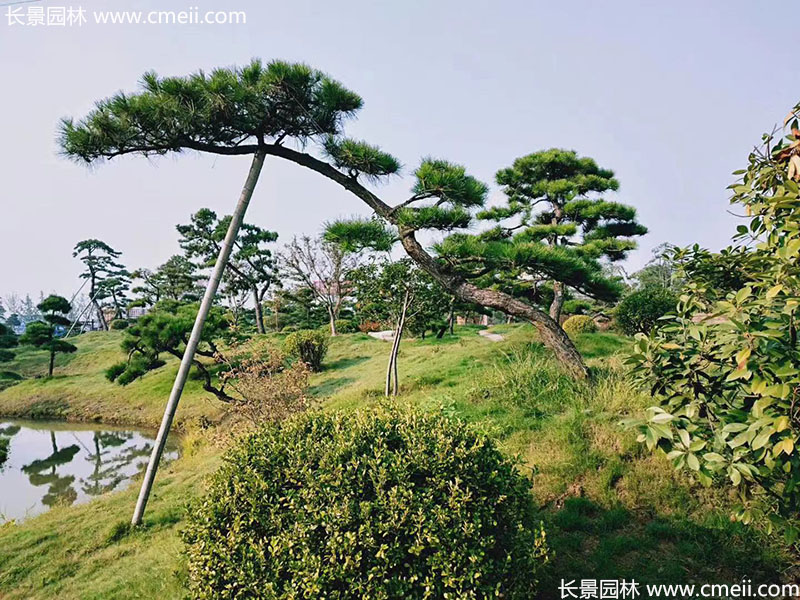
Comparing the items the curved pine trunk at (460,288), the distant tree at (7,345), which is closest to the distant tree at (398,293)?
the curved pine trunk at (460,288)

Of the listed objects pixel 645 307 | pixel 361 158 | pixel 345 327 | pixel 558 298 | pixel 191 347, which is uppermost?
pixel 361 158

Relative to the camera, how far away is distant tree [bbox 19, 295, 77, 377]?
49.2 feet

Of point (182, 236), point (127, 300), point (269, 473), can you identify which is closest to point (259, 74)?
point (269, 473)

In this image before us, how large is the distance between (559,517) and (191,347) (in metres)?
3.16

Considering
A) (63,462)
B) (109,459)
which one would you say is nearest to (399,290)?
(109,459)

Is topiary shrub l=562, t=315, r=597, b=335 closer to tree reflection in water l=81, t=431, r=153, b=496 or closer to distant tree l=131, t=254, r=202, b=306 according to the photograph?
tree reflection in water l=81, t=431, r=153, b=496

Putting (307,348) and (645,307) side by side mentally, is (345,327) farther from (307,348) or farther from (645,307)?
(645,307)

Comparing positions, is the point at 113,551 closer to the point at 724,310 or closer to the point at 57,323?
the point at 724,310

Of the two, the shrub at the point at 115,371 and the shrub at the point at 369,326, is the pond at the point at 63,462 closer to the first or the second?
the shrub at the point at 115,371

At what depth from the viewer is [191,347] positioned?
153 inches

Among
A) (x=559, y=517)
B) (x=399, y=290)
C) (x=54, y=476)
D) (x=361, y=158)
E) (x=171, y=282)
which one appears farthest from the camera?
(x=171, y=282)

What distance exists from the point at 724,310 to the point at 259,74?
4.13 metres

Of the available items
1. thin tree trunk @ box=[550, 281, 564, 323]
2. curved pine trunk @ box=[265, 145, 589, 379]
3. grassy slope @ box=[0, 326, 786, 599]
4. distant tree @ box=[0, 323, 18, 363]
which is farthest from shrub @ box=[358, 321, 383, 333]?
distant tree @ box=[0, 323, 18, 363]

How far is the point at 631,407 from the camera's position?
3906mm
